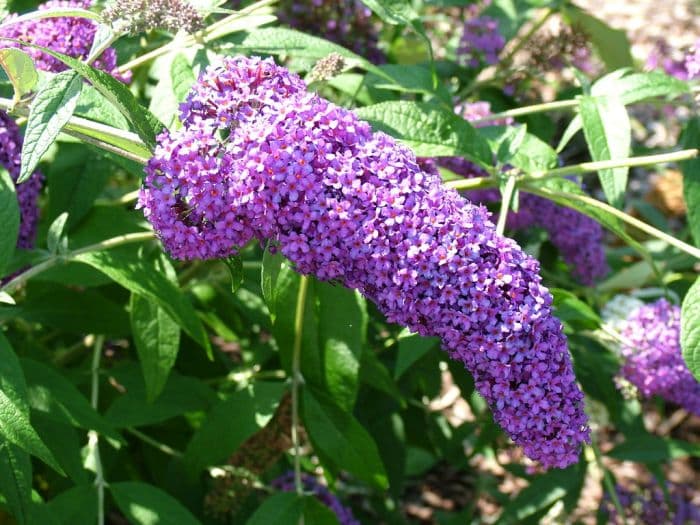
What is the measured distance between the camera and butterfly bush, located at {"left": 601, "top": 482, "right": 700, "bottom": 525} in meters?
4.13

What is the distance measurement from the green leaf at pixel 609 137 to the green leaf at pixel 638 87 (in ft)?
0.31

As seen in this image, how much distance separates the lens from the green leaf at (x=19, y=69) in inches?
85.6

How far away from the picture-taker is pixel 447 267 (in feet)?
6.89

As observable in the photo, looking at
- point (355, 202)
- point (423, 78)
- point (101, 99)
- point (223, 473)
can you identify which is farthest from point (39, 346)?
point (355, 202)

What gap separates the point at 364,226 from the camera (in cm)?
208

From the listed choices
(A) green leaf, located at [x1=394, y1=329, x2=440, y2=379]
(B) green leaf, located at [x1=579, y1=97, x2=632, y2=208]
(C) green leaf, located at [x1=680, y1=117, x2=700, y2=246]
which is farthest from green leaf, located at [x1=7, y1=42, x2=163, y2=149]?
(C) green leaf, located at [x1=680, y1=117, x2=700, y2=246]

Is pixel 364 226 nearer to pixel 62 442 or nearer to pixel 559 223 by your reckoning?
pixel 62 442

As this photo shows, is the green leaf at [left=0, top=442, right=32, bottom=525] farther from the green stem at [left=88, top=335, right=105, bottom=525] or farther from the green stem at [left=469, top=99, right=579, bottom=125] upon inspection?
the green stem at [left=469, top=99, right=579, bottom=125]

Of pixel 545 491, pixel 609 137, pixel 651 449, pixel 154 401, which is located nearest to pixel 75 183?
pixel 154 401

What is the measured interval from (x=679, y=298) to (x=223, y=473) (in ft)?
6.10

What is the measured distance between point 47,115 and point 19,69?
176mm

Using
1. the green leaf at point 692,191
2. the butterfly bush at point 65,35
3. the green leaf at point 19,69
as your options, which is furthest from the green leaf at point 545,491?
the green leaf at point 19,69

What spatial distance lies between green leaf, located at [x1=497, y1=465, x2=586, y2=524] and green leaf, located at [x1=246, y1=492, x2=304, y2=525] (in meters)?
1.10

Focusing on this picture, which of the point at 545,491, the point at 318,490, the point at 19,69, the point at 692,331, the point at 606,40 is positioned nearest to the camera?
the point at 19,69
